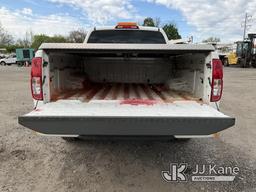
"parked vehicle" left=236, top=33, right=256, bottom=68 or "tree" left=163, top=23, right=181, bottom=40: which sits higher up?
"tree" left=163, top=23, right=181, bottom=40

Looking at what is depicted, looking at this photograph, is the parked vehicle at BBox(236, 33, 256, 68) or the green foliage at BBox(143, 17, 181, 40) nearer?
the parked vehicle at BBox(236, 33, 256, 68)

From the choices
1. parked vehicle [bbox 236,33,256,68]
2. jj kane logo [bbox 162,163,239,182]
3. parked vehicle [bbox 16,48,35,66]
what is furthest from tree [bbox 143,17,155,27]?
jj kane logo [bbox 162,163,239,182]

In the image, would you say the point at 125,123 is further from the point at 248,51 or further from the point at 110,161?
the point at 248,51

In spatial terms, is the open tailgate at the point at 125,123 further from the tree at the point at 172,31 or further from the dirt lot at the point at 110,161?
the tree at the point at 172,31

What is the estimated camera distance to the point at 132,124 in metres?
2.74

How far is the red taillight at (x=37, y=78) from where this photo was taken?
3240mm

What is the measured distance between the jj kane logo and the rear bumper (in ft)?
3.43

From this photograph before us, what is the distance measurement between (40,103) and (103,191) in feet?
4.50

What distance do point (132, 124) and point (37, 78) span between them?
1400mm

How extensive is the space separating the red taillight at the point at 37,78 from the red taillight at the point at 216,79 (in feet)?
7.18

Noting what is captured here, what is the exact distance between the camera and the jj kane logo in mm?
3498

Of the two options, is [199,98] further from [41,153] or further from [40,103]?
[41,153]

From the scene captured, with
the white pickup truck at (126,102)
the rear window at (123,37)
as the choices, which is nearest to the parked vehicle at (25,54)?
the rear window at (123,37)

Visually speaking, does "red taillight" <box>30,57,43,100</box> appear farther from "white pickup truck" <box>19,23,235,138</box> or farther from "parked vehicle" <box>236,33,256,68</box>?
"parked vehicle" <box>236,33,256,68</box>
